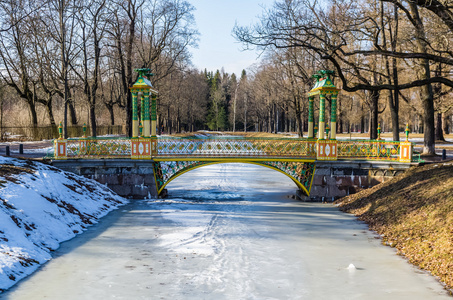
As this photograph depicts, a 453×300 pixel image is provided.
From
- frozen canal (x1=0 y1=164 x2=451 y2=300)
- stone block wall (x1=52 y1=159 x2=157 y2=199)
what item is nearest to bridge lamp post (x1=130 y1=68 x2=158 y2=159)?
stone block wall (x1=52 y1=159 x2=157 y2=199)

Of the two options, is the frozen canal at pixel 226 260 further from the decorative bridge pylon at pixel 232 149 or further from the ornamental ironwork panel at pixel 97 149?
the ornamental ironwork panel at pixel 97 149

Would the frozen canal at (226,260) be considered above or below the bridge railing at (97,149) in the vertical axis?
below

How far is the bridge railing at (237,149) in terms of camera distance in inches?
789

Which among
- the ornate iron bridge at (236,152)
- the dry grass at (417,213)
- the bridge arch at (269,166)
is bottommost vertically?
the dry grass at (417,213)

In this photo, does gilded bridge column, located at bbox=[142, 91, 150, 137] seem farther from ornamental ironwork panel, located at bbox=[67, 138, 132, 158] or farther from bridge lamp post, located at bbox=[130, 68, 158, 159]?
ornamental ironwork panel, located at bbox=[67, 138, 132, 158]

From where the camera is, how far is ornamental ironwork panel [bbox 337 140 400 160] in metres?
20.2

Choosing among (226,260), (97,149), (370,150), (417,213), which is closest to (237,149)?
(370,150)

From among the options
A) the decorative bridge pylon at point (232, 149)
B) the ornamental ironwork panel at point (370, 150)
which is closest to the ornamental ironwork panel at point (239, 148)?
the decorative bridge pylon at point (232, 149)

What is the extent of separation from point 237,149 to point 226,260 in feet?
32.2

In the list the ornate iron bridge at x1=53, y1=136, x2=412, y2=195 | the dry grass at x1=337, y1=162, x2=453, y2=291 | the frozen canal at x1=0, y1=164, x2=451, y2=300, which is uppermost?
the ornate iron bridge at x1=53, y1=136, x2=412, y2=195

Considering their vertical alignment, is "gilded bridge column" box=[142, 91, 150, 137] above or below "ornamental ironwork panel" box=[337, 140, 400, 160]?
above

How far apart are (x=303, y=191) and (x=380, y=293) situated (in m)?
12.3

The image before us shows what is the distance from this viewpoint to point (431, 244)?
1115 centimetres

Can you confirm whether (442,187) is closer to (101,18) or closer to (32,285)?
(32,285)
